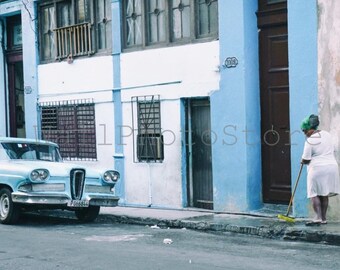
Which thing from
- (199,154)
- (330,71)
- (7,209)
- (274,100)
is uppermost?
(330,71)

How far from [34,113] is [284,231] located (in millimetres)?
8634

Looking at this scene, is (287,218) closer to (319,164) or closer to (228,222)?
(228,222)

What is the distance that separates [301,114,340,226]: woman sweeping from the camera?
10281 mm

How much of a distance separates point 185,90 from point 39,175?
3.47 metres

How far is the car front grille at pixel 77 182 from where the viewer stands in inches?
468

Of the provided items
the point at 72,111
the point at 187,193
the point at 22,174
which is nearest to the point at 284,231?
the point at 187,193

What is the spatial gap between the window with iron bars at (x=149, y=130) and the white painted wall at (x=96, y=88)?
0.85 m

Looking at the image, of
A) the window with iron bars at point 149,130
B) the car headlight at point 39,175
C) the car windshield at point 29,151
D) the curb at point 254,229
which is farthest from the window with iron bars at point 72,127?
the car headlight at point 39,175

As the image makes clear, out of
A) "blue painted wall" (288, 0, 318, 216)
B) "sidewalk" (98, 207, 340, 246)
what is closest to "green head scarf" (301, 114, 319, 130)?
"blue painted wall" (288, 0, 318, 216)

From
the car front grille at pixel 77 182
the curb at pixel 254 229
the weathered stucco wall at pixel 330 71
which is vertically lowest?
the curb at pixel 254 229

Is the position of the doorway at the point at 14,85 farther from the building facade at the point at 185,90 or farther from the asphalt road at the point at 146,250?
the asphalt road at the point at 146,250

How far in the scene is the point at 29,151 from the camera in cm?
1305

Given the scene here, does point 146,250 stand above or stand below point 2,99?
below

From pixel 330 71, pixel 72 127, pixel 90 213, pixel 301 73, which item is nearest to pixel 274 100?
pixel 301 73
